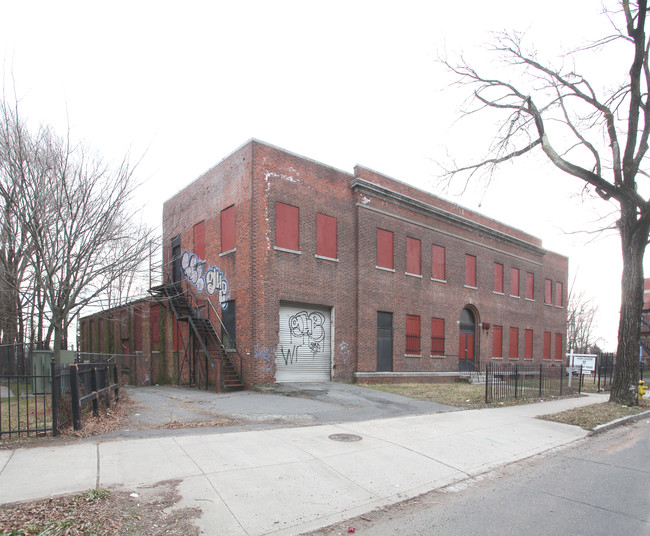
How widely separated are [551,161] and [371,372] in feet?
33.7

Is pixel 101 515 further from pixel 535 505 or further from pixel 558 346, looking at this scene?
pixel 558 346

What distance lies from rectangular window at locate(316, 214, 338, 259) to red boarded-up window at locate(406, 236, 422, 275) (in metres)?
4.65

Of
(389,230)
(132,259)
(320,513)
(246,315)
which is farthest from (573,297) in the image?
(320,513)

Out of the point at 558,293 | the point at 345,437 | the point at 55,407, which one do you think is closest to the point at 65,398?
the point at 55,407

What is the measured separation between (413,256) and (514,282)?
1055 centimetres

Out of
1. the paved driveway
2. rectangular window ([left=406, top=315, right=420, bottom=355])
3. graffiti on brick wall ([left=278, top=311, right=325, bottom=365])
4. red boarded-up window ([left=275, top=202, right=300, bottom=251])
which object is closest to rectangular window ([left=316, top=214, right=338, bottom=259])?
red boarded-up window ([left=275, top=202, right=300, bottom=251])

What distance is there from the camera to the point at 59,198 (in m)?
12.2

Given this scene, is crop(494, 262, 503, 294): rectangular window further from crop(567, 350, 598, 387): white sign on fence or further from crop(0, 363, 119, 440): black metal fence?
crop(0, 363, 119, 440): black metal fence

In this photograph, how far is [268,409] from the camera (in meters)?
11.4

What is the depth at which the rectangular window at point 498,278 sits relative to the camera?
2783 centimetres

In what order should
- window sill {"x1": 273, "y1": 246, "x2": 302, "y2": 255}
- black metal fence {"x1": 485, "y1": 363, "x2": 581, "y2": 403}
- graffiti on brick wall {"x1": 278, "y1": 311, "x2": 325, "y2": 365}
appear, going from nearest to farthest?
black metal fence {"x1": 485, "y1": 363, "x2": 581, "y2": 403} < window sill {"x1": 273, "y1": 246, "x2": 302, "y2": 255} < graffiti on brick wall {"x1": 278, "y1": 311, "x2": 325, "y2": 365}

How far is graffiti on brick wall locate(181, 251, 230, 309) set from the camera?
18.2 meters

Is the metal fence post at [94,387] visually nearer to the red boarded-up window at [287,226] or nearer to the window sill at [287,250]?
the window sill at [287,250]

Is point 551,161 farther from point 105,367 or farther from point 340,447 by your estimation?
point 105,367
